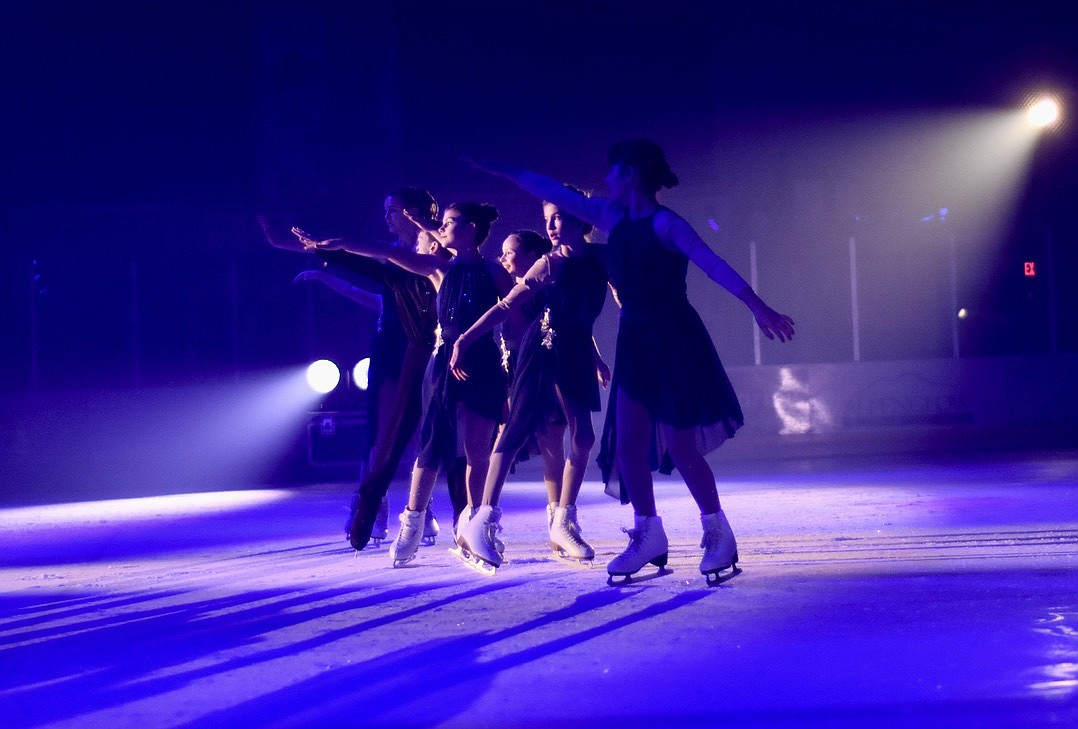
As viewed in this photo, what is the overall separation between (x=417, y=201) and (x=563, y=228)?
0.90m

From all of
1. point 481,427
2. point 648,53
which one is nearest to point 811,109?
point 648,53

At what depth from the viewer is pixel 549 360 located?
5.49m

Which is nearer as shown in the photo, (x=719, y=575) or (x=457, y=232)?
(x=719, y=575)

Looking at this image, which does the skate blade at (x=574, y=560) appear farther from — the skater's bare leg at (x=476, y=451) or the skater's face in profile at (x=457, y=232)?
the skater's face in profile at (x=457, y=232)

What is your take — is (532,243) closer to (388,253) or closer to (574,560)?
(388,253)

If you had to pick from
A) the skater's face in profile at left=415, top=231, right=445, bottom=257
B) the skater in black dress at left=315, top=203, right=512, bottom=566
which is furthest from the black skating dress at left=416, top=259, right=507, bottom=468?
the skater's face in profile at left=415, top=231, right=445, bottom=257

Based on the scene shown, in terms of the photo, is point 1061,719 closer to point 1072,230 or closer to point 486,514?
point 486,514

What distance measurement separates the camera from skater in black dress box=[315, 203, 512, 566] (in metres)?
5.57

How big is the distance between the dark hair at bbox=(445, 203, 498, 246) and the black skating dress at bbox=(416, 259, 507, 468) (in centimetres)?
14

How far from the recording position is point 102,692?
3275 mm

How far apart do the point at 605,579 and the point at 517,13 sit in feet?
46.8

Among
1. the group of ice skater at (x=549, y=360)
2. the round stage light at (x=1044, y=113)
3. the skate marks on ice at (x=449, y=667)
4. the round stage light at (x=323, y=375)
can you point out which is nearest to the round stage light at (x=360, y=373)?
the round stage light at (x=323, y=375)

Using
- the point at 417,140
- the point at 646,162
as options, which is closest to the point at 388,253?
the point at 646,162

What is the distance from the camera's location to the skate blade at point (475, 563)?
5.21 meters
